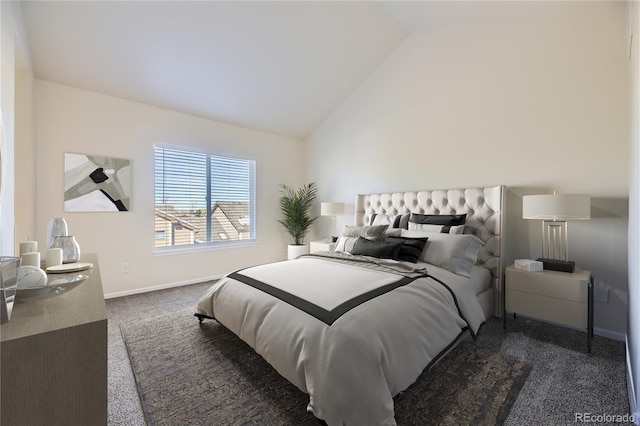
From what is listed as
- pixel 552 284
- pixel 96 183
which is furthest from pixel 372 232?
pixel 96 183

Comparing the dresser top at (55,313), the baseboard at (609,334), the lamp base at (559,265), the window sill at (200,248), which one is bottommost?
the baseboard at (609,334)

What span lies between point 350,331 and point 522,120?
2871 mm

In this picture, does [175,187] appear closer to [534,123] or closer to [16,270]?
[16,270]

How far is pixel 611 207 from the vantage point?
2.34 metres

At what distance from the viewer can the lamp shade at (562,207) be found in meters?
2.14

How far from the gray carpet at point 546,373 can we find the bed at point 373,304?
1.15ft

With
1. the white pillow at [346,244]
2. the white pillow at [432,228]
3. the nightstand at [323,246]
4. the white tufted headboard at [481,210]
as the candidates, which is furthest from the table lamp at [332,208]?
the white pillow at [432,228]

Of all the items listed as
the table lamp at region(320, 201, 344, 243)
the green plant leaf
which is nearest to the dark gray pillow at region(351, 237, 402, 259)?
the table lamp at region(320, 201, 344, 243)

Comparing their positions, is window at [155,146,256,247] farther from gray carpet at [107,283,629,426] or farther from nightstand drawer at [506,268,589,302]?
nightstand drawer at [506,268,589,302]

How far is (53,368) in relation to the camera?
684mm

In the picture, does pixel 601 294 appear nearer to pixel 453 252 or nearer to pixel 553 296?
pixel 553 296

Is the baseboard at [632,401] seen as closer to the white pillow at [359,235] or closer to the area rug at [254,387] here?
the area rug at [254,387]

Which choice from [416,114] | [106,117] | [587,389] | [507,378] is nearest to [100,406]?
[507,378]

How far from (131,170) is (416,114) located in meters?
3.82
